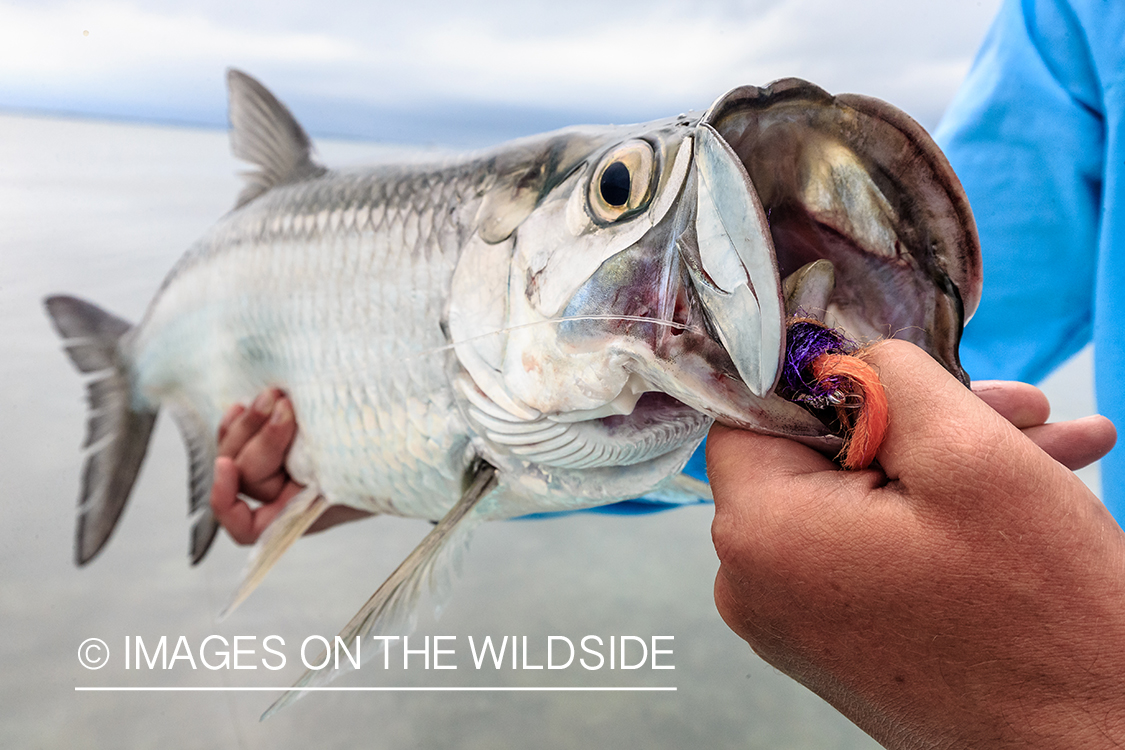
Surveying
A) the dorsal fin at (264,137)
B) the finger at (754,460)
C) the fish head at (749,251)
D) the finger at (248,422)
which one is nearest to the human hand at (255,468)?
the finger at (248,422)

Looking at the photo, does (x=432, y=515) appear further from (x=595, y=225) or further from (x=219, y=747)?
(x=219, y=747)

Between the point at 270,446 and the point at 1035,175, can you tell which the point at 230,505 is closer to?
the point at 270,446

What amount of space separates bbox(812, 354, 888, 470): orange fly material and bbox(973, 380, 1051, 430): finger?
0.52ft

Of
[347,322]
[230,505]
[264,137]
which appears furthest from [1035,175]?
[230,505]

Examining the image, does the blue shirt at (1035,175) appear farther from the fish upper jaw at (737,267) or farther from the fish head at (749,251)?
the fish upper jaw at (737,267)

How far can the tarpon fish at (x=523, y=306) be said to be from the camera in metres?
0.35

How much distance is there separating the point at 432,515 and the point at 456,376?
22 cm

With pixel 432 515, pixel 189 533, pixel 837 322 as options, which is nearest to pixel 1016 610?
pixel 837 322

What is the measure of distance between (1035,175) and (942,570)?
0.82m

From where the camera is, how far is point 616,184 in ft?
1.36

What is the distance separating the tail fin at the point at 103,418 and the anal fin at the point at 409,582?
603mm

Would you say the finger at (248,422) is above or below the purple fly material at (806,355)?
below

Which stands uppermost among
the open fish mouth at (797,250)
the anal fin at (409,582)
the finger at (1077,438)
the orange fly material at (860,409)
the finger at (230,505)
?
the open fish mouth at (797,250)

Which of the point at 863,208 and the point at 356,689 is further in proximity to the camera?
the point at 356,689
